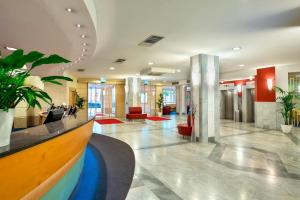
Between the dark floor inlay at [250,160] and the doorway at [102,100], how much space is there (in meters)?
12.5

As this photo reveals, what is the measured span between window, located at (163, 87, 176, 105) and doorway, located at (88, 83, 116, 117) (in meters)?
5.90

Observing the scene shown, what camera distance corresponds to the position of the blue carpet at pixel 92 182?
294 cm

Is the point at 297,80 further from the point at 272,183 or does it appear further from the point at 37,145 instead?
the point at 37,145

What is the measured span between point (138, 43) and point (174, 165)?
354 cm

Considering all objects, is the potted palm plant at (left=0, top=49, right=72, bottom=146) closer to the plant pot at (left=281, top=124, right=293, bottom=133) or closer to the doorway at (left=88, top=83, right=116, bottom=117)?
the plant pot at (left=281, top=124, right=293, bottom=133)

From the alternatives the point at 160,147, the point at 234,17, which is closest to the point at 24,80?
the point at 234,17

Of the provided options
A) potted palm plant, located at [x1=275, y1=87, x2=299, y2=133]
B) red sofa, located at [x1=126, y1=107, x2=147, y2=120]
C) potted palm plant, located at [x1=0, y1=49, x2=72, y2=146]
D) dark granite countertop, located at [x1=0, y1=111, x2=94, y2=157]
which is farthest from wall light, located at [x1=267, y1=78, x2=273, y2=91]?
potted palm plant, located at [x1=0, y1=49, x2=72, y2=146]

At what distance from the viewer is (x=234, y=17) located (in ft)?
12.6

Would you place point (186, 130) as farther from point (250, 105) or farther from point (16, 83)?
point (250, 105)

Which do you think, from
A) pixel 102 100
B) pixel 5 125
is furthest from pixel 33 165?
pixel 102 100

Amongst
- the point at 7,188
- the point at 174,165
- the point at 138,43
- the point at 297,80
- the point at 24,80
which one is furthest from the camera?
the point at 297,80

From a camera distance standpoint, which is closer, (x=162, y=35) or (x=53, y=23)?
(x=53, y=23)

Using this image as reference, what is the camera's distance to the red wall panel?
9.55m

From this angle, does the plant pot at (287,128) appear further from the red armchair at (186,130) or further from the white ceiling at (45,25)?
the white ceiling at (45,25)
